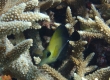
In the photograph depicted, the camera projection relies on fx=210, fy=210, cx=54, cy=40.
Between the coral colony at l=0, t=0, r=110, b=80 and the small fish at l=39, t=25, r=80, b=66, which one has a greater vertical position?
the small fish at l=39, t=25, r=80, b=66

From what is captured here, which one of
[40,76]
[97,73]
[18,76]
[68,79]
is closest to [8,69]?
[18,76]

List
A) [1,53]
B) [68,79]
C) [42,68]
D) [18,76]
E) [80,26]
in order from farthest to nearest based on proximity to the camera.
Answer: [80,26]
[68,79]
[42,68]
[18,76]
[1,53]

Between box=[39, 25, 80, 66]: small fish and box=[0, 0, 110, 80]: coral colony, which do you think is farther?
box=[0, 0, 110, 80]: coral colony

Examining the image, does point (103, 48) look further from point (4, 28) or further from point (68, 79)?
point (4, 28)

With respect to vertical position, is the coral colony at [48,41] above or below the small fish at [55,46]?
below

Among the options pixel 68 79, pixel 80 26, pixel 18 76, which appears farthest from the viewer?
pixel 80 26
